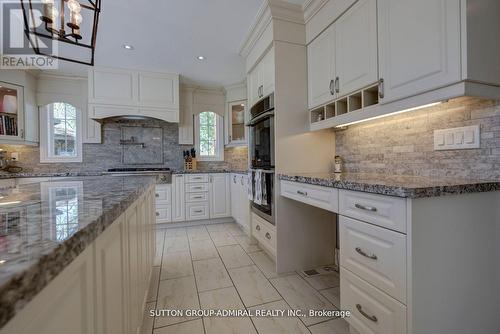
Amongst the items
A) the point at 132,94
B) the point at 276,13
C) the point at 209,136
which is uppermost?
the point at 276,13

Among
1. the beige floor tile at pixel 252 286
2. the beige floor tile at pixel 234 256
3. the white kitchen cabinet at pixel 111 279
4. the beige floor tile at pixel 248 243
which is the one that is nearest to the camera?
the white kitchen cabinet at pixel 111 279

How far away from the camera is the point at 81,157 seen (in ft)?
12.0

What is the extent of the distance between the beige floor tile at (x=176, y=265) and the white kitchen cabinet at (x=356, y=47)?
205 cm

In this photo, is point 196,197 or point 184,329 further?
point 196,197

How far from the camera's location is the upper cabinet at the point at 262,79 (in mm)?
2154

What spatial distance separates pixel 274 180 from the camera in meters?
2.12

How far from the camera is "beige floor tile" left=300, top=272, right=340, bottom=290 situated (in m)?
1.84

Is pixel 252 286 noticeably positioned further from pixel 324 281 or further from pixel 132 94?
pixel 132 94

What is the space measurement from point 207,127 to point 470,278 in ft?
13.0

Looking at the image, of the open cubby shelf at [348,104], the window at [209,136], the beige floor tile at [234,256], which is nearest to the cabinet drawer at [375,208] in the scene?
the open cubby shelf at [348,104]

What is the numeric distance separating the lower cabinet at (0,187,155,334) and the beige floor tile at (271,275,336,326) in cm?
104

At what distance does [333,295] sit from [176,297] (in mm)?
1178

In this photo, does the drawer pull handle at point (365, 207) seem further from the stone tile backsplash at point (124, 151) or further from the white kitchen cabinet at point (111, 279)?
the stone tile backsplash at point (124, 151)

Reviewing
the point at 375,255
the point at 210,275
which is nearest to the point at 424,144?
the point at 375,255
